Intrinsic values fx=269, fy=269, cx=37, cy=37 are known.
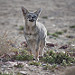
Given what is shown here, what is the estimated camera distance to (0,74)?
265 inches

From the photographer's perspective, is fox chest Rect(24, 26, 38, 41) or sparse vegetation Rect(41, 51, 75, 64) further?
fox chest Rect(24, 26, 38, 41)

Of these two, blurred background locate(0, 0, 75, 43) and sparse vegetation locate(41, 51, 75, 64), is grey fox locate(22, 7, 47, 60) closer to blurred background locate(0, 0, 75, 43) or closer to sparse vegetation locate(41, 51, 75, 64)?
sparse vegetation locate(41, 51, 75, 64)

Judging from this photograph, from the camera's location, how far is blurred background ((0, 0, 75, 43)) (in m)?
13.3

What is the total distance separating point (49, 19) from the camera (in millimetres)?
17906

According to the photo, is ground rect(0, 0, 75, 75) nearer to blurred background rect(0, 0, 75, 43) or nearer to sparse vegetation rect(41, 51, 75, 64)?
blurred background rect(0, 0, 75, 43)

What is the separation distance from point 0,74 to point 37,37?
2.46 m

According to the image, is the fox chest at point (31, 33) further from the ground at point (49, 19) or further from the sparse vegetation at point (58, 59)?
the ground at point (49, 19)

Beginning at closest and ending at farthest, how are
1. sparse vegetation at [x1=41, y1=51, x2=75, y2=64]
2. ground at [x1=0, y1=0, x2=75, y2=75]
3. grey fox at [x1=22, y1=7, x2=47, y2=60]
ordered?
1. sparse vegetation at [x1=41, y1=51, x2=75, y2=64]
2. grey fox at [x1=22, y1=7, x2=47, y2=60]
3. ground at [x1=0, y1=0, x2=75, y2=75]

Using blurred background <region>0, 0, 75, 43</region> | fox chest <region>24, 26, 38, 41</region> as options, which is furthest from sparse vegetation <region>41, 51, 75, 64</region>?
blurred background <region>0, 0, 75, 43</region>

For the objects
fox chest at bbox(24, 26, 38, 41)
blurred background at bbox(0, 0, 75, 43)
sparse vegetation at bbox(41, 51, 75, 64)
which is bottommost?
blurred background at bbox(0, 0, 75, 43)

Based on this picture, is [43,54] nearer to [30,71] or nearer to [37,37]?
[37,37]

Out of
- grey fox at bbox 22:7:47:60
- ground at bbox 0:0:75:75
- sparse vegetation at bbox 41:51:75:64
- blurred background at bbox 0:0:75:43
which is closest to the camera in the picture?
sparse vegetation at bbox 41:51:75:64

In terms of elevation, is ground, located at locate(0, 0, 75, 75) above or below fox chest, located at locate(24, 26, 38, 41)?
below

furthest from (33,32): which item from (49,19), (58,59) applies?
(49,19)
